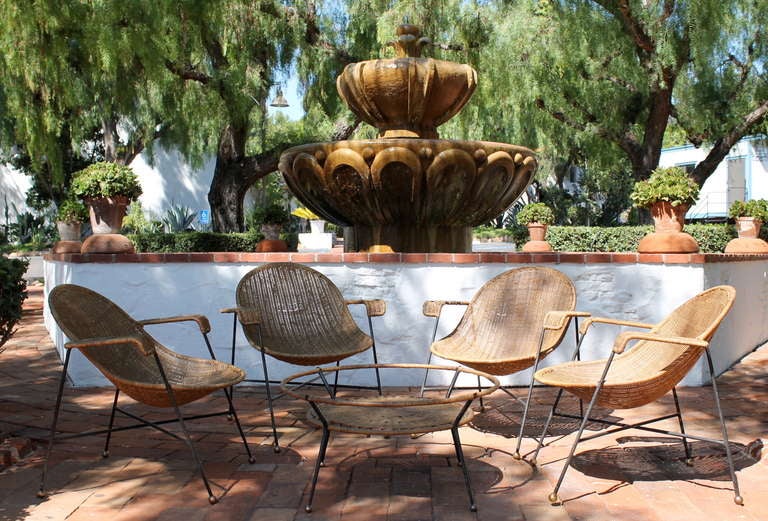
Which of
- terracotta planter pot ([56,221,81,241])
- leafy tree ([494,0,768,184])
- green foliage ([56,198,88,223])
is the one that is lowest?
terracotta planter pot ([56,221,81,241])

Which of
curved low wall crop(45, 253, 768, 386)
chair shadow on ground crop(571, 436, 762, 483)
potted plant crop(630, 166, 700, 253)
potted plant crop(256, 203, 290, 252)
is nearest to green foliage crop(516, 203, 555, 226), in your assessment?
potted plant crop(256, 203, 290, 252)

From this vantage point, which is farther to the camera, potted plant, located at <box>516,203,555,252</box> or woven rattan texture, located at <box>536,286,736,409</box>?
potted plant, located at <box>516,203,555,252</box>

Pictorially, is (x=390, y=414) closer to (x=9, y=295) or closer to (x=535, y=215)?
(x=9, y=295)

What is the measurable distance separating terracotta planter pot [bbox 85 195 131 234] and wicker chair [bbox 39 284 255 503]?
389 cm

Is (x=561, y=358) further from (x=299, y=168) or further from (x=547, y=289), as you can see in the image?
(x=299, y=168)

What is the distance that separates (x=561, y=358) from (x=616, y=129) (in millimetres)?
10304

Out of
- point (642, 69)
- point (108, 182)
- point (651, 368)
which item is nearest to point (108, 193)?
point (108, 182)

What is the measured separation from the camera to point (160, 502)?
2.85m

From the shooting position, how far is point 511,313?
4312mm

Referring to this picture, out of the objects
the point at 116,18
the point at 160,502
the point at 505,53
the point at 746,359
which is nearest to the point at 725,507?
the point at 160,502

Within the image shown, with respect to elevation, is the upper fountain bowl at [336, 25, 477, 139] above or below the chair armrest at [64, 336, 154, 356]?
above

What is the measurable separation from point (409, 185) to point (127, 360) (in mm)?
2434

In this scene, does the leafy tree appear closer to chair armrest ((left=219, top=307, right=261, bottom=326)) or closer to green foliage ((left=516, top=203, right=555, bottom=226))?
green foliage ((left=516, top=203, right=555, bottom=226))

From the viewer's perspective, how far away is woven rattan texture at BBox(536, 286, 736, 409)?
114 inches
